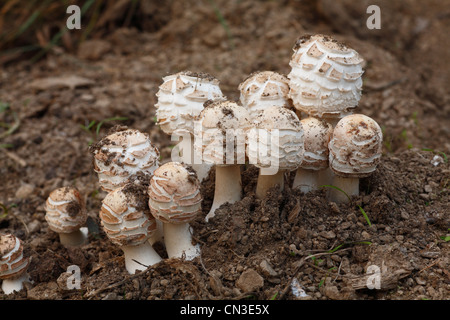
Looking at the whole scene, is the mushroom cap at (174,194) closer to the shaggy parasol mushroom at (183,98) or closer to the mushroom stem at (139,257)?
the mushroom stem at (139,257)

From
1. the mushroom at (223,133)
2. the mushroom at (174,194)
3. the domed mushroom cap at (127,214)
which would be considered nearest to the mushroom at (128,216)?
the domed mushroom cap at (127,214)

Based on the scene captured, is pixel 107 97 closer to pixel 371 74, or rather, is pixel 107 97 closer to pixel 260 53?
pixel 260 53

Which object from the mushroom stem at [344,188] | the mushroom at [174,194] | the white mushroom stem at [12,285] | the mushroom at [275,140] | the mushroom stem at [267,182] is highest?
the mushroom at [275,140]

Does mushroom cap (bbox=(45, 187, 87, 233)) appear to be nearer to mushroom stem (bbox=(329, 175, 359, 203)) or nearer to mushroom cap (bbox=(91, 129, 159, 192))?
mushroom cap (bbox=(91, 129, 159, 192))

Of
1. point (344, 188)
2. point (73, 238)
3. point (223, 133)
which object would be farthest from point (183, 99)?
point (73, 238)

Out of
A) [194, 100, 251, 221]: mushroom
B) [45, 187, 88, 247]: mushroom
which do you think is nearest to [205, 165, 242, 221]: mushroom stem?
[194, 100, 251, 221]: mushroom
